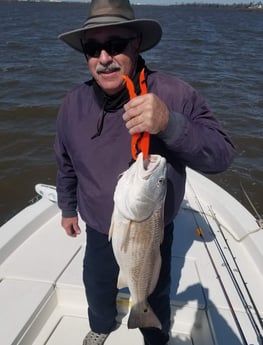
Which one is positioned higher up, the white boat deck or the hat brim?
the hat brim

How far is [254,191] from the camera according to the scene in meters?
7.20

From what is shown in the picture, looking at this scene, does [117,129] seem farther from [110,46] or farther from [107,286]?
[107,286]

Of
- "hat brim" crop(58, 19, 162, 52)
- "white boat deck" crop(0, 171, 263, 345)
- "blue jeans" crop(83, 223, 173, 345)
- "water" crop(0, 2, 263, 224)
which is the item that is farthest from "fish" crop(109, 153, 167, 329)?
"water" crop(0, 2, 263, 224)

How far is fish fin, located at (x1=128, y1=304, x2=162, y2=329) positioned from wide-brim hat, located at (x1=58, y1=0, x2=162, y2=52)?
4.70 ft

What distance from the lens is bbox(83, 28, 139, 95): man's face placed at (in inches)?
76.6

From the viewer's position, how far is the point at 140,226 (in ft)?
5.87

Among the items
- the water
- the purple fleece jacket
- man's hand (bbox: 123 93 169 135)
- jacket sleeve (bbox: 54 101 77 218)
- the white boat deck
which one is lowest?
the water

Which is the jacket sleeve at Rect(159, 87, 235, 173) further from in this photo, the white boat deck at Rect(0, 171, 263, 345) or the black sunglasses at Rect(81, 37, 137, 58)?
the white boat deck at Rect(0, 171, 263, 345)

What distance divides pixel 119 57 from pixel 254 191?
5.81 metres

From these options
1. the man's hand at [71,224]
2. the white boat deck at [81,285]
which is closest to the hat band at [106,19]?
the man's hand at [71,224]

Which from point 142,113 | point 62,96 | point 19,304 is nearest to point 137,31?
point 142,113

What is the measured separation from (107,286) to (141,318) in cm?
49

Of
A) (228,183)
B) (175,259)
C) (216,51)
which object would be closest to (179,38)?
(216,51)

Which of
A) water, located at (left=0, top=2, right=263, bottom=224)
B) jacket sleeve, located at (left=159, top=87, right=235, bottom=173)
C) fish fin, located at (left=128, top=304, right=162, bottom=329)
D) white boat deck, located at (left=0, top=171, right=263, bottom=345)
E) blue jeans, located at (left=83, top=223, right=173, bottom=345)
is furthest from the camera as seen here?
water, located at (left=0, top=2, right=263, bottom=224)
